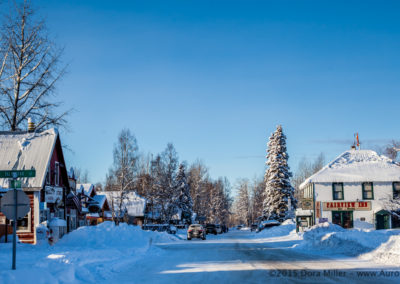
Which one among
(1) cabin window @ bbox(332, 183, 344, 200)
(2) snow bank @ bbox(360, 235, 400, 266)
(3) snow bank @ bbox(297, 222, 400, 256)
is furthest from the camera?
(1) cabin window @ bbox(332, 183, 344, 200)

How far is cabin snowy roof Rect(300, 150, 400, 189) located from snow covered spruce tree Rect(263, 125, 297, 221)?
1559cm

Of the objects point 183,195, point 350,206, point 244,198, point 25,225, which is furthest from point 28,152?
point 244,198

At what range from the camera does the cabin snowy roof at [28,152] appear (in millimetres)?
29442

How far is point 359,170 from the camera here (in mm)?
47469

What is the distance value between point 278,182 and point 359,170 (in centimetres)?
1859

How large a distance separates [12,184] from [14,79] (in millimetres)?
24223

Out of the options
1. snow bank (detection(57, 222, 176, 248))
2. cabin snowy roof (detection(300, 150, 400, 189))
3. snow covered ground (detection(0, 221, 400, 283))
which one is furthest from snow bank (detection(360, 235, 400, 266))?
cabin snowy roof (detection(300, 150, 400, 189))

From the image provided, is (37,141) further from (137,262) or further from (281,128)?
(281,128)

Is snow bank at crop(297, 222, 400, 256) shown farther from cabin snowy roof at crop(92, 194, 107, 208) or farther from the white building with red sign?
cabin snowy roof at crop(92, 194, 107, 208)

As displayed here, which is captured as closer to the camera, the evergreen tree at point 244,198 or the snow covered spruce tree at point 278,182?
the snow covered spruce tree at point 278,182

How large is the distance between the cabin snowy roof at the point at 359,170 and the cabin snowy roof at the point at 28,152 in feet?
87.5

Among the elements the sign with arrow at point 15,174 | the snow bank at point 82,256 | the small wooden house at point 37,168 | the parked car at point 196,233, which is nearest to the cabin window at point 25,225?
the small wooden house at point 37,168

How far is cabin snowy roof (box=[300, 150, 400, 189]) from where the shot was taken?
46344mm

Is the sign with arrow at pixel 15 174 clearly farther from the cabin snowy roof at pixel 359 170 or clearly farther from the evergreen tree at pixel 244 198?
the evergreen tree at pixel 244 198
